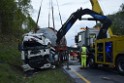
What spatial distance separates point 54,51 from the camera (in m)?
26.6

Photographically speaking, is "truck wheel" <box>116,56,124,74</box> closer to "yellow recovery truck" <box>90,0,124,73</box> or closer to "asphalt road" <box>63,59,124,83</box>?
"yellow recovery truck" <box>90,0,124,73</box>

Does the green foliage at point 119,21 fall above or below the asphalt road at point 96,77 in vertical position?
above

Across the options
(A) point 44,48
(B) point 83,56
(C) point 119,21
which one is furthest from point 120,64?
(C) point 119,21

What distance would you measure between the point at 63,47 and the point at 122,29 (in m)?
35.9

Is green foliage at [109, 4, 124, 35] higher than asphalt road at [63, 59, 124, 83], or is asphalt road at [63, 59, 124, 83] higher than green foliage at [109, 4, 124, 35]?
green foliage at [109, 4, 124, 35]

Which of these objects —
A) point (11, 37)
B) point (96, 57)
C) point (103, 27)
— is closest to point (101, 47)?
point (96, 57)

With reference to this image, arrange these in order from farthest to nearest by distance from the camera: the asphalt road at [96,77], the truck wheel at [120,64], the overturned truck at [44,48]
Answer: the overturned truck at [44,48]
the truck wheel at [120,64]
the asphalt road at [96,77]

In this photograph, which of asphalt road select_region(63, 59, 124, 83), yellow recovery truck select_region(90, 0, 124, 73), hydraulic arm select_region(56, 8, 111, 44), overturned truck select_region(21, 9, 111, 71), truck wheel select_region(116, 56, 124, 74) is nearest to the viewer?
asphalt road select_region(63, 59, 124, 83)

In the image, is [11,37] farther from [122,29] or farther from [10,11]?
[122,29]

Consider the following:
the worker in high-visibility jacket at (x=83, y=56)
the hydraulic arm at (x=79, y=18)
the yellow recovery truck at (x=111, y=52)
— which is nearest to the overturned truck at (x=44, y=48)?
the hydraulic arm at (x=79, y=18)

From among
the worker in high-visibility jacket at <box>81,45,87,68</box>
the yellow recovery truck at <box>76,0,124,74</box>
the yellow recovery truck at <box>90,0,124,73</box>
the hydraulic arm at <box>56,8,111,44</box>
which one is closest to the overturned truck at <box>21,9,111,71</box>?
the hydraulic arm at <box>56,8,111,44</box>

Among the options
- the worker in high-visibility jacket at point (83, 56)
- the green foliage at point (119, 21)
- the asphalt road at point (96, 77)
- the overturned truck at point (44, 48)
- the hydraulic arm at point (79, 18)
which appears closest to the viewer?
the asphalt road at point (96, 77)

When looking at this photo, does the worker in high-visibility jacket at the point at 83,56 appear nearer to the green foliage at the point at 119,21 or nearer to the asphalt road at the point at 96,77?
the asphalt road at the point at 96,77

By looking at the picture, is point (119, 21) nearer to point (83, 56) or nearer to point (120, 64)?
point (83, 56)
